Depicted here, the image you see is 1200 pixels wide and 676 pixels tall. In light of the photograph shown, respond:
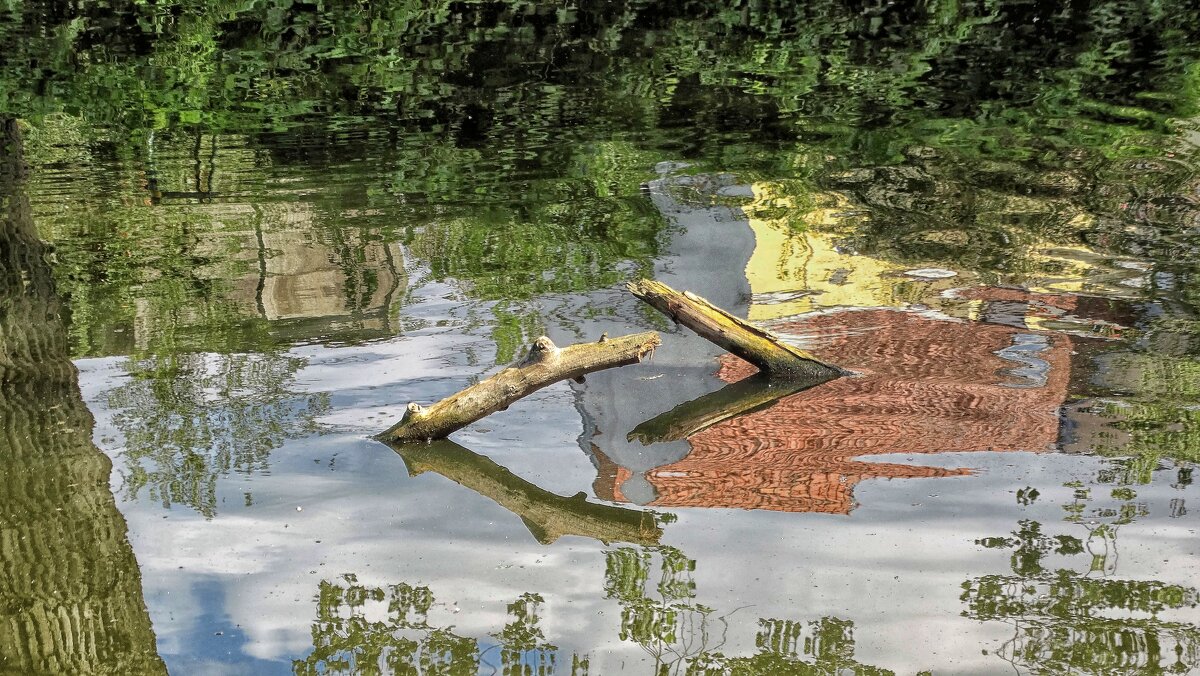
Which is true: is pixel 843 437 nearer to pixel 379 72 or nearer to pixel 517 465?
pixel 517 465

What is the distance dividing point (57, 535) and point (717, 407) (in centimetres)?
324

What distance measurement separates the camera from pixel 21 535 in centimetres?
507

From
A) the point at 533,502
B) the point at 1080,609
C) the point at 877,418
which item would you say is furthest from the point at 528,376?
the point at 1080,609

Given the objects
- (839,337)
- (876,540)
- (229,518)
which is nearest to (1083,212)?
(839,337)

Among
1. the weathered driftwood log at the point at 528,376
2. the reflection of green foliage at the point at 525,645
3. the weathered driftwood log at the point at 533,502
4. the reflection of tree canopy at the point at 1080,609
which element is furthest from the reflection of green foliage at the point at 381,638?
the reflection of tree canopy at the point at 1080,609

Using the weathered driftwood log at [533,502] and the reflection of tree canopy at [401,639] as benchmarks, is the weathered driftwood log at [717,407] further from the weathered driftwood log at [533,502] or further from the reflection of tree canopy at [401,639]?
the reflection of tree canopy at [401,639]

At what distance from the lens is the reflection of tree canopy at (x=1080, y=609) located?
13.6 feet

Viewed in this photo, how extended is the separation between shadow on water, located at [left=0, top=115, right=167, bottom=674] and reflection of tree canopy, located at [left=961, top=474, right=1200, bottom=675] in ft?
9.93

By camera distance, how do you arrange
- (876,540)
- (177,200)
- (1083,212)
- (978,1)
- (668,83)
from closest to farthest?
(876,540) < (1083,212) < (177,200) < (668,83) < (978,1)

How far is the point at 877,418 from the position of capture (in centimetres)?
605

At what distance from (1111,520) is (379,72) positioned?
40.9ft

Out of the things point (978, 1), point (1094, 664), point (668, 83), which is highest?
point (978, 1)

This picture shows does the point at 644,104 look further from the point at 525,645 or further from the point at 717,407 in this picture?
the point at 525,645

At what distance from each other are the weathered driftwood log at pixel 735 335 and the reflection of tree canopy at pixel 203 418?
1867 mm
